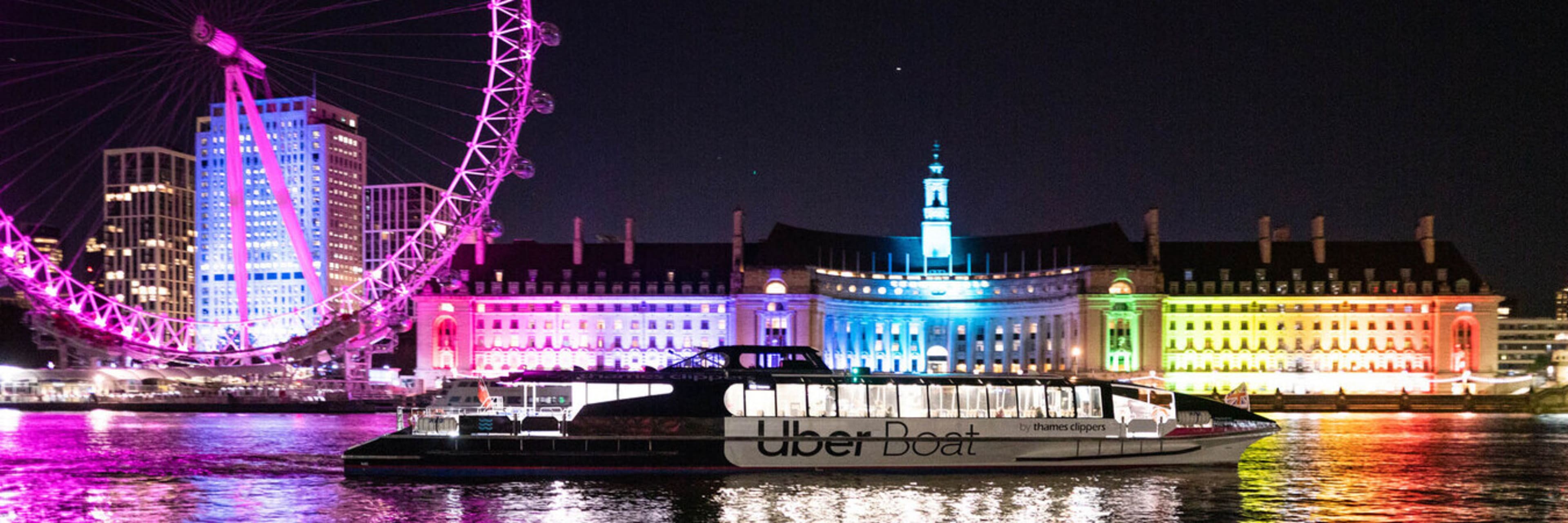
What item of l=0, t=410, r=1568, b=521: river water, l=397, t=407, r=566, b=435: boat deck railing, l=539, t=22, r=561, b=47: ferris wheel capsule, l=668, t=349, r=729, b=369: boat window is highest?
l=539, t=22, r=561, b=47: ferris wheel capsule

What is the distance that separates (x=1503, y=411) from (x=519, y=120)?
81.5 m

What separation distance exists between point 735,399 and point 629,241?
110 metres

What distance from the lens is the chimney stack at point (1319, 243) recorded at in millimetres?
157750

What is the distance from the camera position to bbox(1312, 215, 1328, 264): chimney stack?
158 m

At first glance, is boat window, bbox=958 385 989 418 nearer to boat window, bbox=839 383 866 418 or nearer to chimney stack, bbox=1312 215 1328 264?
boat window, bbox=839 383 866 418

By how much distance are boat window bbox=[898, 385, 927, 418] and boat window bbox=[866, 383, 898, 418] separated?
0.15m

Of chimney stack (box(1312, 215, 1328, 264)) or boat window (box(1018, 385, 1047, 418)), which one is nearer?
boat window (box(1018, 385, 1047, 418))

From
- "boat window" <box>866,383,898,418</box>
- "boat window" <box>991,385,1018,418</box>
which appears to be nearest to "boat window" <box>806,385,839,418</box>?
"boat window" <box>866,383,898,418</box>

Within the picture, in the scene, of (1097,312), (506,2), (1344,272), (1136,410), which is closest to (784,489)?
(1136,410)

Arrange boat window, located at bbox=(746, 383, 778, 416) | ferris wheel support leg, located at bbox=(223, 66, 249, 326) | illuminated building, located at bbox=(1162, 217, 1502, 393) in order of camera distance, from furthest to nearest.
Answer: illuminated building, located at bbox=(1162, 217, 1502, 393) < ferris wheel support leg, located at bbox=(223, 66, 249, 326) < boat window, located at bbox=(746, 383, 778, 416)

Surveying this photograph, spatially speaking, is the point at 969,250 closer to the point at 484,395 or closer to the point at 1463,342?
the point at 1463,342

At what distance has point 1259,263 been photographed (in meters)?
159

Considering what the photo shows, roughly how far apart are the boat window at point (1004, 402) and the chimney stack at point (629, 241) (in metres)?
109

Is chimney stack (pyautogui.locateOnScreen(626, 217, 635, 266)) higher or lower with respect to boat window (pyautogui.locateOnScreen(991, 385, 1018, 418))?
higher
